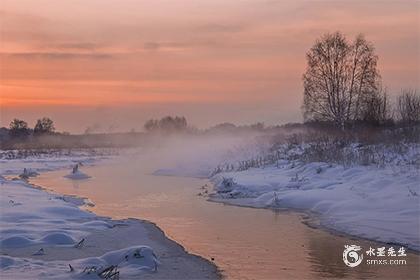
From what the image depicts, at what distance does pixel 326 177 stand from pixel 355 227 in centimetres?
776

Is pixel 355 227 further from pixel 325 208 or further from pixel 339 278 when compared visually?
pixel 339 278

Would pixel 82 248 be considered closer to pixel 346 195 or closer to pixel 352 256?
pixel 352 256

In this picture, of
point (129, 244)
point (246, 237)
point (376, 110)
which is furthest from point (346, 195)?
point (376, 110)

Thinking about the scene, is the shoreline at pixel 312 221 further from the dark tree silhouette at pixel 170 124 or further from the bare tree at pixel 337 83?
the dark tree silhouette at pixel 170 124

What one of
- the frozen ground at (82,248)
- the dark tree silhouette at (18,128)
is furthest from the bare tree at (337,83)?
the dark tree silhouette at (18,128)

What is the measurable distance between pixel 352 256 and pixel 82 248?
4.94m

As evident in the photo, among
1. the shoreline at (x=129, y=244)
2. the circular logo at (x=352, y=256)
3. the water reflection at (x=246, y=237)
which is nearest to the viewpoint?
the shoreline at (x=129, y=244)

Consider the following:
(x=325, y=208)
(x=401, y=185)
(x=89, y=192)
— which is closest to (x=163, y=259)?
(x=325, y=208)

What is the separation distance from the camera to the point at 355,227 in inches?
476

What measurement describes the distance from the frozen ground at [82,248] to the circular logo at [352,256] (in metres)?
2.53

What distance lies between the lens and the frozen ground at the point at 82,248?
7.66 meters

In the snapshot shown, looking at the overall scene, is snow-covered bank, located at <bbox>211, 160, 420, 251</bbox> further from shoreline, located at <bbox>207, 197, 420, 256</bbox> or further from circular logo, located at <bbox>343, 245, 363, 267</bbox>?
circular logo, located at <bbox>343, 245, 363, 267</bbox>

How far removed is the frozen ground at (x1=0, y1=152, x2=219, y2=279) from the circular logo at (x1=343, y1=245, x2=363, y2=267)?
2.53 meters

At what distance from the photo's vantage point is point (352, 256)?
32.0 feet
